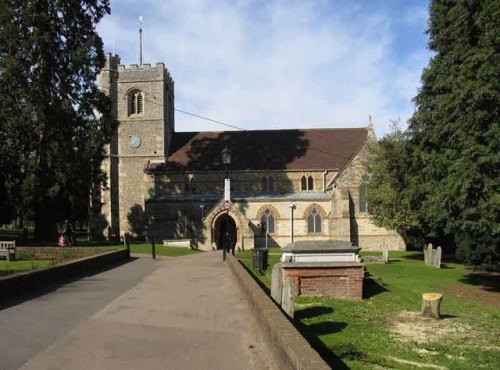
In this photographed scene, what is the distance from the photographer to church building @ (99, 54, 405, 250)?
157 feet

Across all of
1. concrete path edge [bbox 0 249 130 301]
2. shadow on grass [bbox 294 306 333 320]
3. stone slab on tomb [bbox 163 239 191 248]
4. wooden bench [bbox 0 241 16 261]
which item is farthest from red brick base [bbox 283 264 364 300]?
stone slab on tomb [bbox 163 239 191 248]

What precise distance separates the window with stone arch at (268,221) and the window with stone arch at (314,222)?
128 inches

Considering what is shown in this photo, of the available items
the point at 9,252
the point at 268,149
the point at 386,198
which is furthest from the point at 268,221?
the point at 9,252

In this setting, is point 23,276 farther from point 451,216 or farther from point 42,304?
point 451,216

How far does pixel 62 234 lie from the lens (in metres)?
30.1

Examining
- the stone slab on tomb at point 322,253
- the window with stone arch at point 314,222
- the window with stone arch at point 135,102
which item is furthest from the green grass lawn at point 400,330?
the window with stone arch at point 135,102

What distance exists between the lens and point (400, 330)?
9914 millimetres

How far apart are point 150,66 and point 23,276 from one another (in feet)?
155

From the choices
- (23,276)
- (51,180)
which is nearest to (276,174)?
(51,180)

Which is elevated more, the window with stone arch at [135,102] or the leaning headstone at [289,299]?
the window with stone arch at [135,102]

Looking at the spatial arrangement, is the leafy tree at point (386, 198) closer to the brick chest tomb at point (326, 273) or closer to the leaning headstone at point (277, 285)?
the brick chest tomb at point (326, 273)

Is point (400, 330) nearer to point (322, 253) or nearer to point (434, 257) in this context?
point (322, 253)

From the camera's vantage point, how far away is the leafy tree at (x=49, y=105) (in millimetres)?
34188

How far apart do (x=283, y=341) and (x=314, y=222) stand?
43.0 metres
